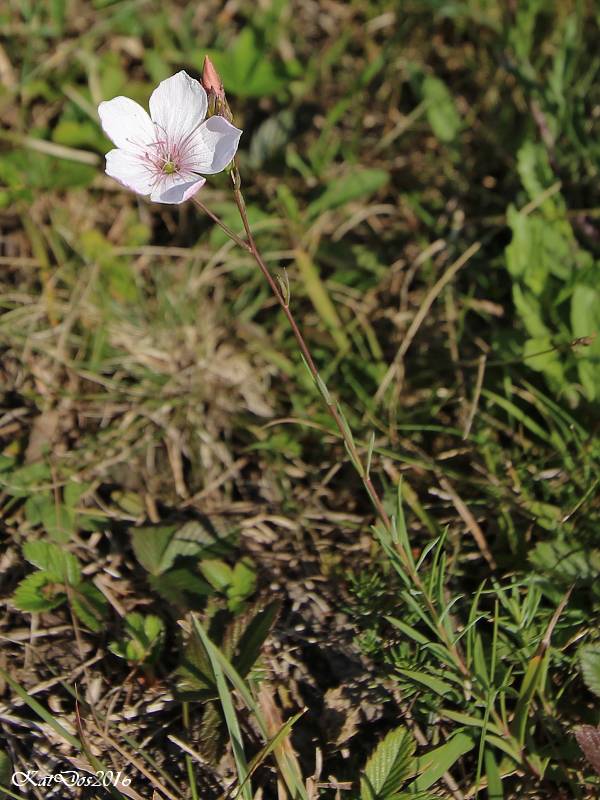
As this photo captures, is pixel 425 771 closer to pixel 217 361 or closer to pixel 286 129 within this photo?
pixel 217 361

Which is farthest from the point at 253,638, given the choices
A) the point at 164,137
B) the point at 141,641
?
the point at 164,137

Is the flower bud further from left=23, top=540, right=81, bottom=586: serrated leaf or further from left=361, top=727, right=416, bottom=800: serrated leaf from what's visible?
left=361, top=727, right=416, bottom=800: serrated leaf

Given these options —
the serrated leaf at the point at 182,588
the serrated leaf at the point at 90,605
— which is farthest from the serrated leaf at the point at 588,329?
the serrated leaf at the point at 90,605

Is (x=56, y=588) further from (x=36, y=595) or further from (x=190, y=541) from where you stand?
(x=190, y=541)

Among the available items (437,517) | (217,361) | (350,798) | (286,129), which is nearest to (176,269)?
(217,361)

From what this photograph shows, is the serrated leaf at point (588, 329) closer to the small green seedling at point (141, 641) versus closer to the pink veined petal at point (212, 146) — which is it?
the pink veined petal at point (212, 146)

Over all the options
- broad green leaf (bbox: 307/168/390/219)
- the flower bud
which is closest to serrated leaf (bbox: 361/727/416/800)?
the flower bud
